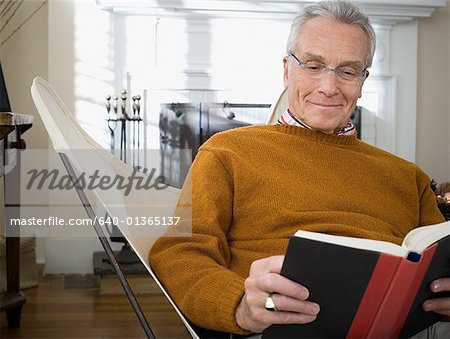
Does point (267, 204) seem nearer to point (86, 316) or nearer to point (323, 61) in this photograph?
point (323, 61)

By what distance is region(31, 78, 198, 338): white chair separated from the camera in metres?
1.35

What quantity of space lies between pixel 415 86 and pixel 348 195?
3725mm

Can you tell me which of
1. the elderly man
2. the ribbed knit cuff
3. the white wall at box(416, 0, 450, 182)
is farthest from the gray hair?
the white wall at box(416, 0, 450, 182)

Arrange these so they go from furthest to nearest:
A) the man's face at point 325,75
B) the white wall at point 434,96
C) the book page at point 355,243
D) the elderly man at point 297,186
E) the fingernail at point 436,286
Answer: the white wall at point 434,96 → the man's face at point 325,75 → the elderly man at point 297,186 → the fingernail at point 436,286 → the book page at point 355,243

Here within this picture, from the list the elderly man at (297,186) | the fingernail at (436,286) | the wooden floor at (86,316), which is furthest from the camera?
the wooden floor at (86,316)

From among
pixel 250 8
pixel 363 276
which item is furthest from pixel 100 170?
pixel 250 8

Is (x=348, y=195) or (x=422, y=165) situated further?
(x=422, y=165)

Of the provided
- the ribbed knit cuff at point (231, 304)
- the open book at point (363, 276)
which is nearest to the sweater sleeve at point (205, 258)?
the ribbed knit cuff at point (231, 304)

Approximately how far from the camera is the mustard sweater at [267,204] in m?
1.22

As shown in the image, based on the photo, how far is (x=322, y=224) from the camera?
1.39 metres

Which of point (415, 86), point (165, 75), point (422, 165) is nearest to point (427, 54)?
point (415, 86)

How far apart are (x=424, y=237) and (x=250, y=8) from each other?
3.87 metres

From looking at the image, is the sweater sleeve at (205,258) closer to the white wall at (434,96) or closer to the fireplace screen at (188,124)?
the fireplace screen at (188,124)

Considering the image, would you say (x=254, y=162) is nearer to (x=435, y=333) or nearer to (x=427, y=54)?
(x=435, y=333)
